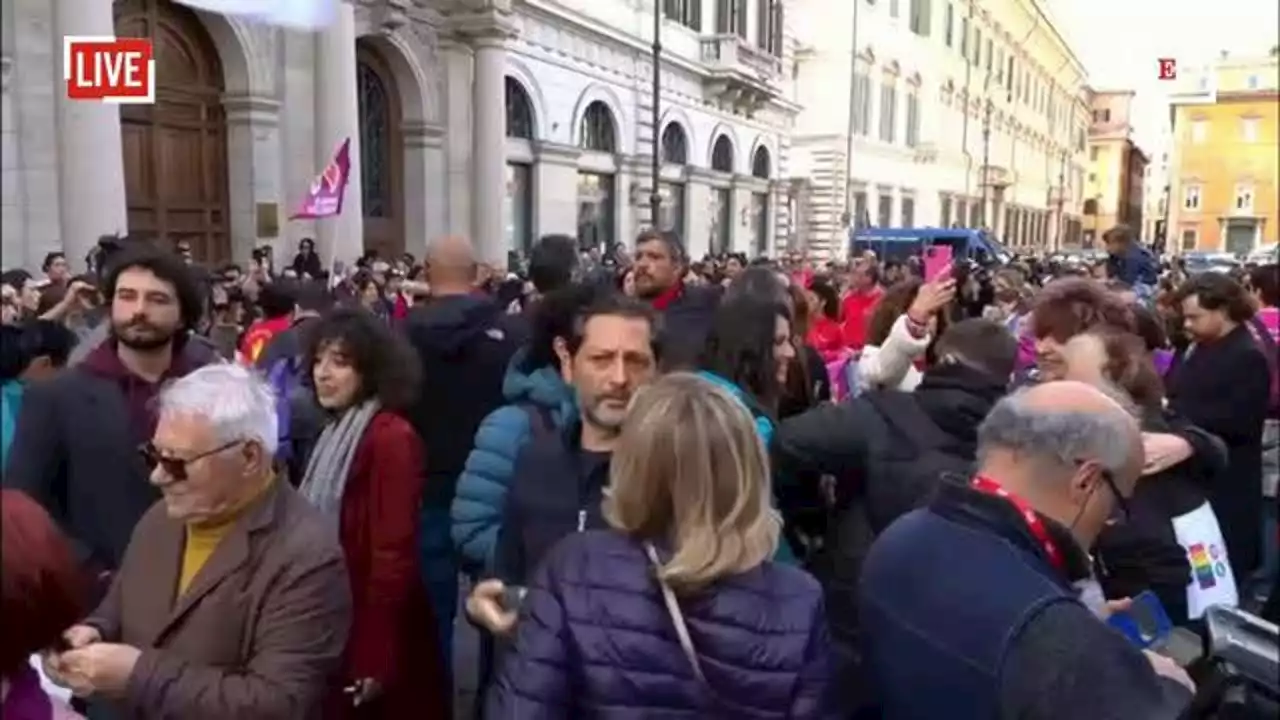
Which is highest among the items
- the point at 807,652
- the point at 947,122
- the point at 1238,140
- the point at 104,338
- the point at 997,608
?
the point at 947,122

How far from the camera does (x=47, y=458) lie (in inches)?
124

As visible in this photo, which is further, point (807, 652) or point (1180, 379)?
point (1180, 379)

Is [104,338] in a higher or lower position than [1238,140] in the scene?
lower

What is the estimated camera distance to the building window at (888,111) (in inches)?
788

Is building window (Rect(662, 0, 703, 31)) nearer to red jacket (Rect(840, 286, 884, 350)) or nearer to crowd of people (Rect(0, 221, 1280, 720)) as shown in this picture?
red jacket (Rect(840, 286, 884, 350))

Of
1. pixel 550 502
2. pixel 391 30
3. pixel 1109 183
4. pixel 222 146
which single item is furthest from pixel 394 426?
pixel 391 30

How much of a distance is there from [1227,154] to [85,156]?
12.0 m

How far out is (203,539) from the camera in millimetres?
2479

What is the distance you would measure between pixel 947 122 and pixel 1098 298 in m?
19.8

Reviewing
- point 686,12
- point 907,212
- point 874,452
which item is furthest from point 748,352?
point 907,212

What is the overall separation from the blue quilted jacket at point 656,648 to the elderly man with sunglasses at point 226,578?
1.64 feet

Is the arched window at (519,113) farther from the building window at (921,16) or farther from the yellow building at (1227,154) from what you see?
the yellow building at (1227,154)

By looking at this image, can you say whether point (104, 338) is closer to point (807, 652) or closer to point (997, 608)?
point (807, 652)

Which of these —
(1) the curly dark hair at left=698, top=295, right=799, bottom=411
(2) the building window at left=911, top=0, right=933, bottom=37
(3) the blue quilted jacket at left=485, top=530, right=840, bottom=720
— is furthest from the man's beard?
(2) the building window at left=911, top=0, right=933, bottom=37
